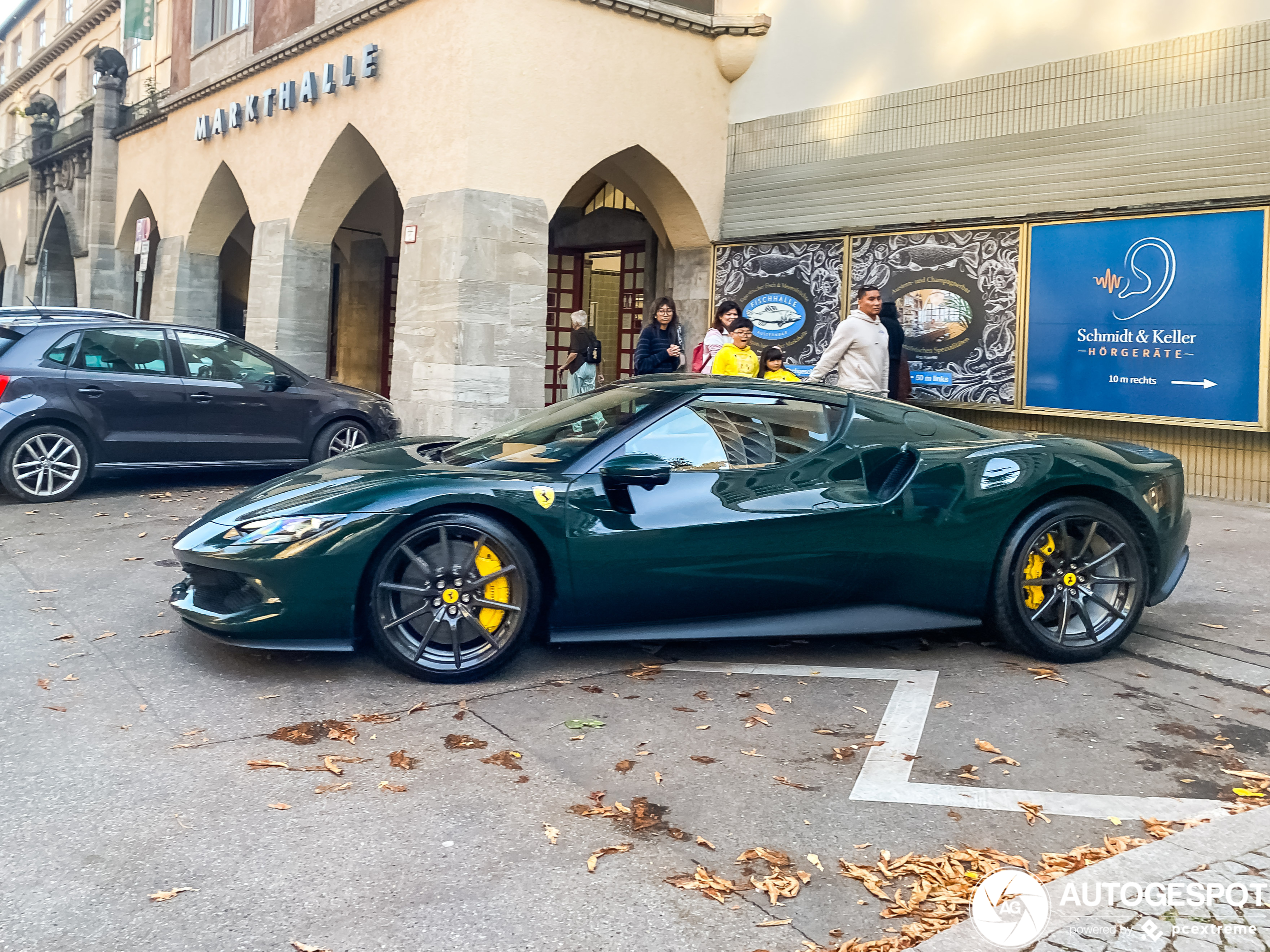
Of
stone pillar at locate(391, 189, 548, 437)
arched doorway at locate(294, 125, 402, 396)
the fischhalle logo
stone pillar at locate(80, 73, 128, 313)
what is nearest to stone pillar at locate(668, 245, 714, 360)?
stone pillar at locate(391, 189, 548, 437)

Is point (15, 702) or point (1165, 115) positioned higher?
point (1165, 115)

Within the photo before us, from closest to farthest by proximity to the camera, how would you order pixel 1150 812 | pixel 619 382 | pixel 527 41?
pixel 1150 812 → pixel 619 382 → pixel 527 41

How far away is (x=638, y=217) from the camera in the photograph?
17.3 m

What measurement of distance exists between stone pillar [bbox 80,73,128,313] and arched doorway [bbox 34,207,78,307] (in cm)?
630

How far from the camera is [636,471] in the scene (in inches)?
194

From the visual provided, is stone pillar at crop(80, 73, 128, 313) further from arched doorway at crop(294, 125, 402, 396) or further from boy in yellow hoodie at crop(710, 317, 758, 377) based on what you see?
boy in yellow hoodie at crop(710, 317, 758, 377)

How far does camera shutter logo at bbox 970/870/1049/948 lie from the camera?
9.00 ft

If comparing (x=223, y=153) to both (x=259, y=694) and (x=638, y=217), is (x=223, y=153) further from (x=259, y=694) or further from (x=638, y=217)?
(x=259, y=694)

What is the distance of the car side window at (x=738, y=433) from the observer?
511 cm

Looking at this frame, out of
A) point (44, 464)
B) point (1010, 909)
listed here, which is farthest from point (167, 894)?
point (44, 464)

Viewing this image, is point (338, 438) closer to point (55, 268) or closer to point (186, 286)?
point (186, 286)

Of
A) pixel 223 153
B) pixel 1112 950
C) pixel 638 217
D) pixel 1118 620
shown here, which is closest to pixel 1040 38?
pixel 638 217

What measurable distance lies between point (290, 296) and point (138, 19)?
1116 cm

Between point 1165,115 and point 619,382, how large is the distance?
24.2 feet
